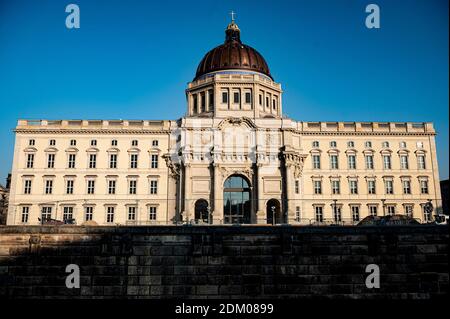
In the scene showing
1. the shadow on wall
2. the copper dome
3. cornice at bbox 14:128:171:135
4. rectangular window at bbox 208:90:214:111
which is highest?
the copper dome

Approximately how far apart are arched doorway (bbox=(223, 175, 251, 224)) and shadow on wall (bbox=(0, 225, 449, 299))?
26.1m

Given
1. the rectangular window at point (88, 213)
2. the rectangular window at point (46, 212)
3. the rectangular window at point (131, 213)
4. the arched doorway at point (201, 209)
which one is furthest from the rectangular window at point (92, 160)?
the arched doorway at point (201, 209)

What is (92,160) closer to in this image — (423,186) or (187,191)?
(187,191)

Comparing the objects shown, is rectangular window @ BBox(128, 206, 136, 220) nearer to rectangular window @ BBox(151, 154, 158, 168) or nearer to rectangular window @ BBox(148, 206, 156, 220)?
rectangular window @ BBox(148, 206, 156, 220)

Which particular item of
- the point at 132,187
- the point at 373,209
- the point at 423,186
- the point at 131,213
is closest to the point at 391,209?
the point at 373,209

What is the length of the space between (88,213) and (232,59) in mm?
32476

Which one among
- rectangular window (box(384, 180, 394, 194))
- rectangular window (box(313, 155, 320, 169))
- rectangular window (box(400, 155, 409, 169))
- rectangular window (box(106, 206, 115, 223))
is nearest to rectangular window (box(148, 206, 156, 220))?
rectangular window (box(106, 206, 115, 223))

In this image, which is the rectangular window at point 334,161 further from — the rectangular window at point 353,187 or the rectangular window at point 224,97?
the rectangular window at point 224,97

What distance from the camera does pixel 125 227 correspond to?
31.3m

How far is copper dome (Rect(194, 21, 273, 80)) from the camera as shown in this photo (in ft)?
222

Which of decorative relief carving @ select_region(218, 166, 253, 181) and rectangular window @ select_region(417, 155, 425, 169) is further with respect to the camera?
rectangular window @ select_region(417, 155, 425, 169)

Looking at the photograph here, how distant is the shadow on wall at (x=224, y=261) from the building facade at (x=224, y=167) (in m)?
24.0
